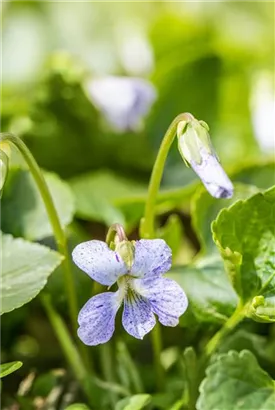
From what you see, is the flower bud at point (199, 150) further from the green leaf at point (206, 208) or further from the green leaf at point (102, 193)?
the green leaf at point (102, 193)

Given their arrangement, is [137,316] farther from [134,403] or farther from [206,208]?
[206,208]

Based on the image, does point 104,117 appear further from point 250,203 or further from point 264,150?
point 250,203

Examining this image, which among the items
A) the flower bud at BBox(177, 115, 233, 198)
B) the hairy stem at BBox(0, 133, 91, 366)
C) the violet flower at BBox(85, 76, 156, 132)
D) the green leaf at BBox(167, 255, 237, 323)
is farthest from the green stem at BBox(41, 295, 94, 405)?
the violet flower at BBox(85, 76, 156, 132)

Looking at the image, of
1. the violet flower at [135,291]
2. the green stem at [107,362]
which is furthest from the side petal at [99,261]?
the green stem at [107,362]

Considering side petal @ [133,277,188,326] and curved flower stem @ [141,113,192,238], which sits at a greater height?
curved flower stem @ [141,113,192,238]

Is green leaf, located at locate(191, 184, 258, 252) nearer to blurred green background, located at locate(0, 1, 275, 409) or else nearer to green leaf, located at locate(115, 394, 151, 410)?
blurred green background, located at locate(0, 1, 275, 409)
